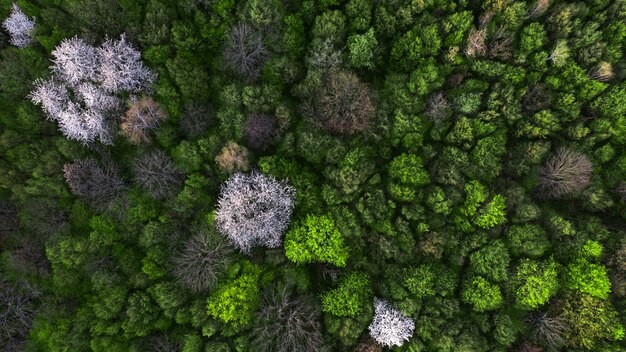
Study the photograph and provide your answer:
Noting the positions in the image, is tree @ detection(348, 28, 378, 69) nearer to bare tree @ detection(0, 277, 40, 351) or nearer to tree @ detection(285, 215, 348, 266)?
tree @ detection(285, 215, 348, 266)

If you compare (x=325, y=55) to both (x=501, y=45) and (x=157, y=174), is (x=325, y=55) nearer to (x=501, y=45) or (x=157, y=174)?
(x=501, y=45)

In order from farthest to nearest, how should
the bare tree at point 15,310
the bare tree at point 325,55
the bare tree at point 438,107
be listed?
the bare tree at point 438,107
the bare tree at point 325,55
the bare tree at point 15,310

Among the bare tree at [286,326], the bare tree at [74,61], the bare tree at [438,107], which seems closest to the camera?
the bare tree at [74,61]

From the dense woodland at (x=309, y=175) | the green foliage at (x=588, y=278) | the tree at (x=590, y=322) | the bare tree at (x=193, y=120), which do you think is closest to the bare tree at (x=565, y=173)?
the dense woodland at (x=309, y=175)

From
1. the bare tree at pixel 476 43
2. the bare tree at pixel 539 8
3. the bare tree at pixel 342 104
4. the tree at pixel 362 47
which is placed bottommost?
the bare tree at pixel 342 104

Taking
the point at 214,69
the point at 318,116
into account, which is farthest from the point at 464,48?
the point at 214,69

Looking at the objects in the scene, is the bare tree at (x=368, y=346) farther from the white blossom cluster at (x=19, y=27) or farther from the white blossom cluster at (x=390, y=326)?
the white blossom cluster at (x=19, y=27)

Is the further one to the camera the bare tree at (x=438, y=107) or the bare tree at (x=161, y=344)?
the bare tree at (x=438, y=107)

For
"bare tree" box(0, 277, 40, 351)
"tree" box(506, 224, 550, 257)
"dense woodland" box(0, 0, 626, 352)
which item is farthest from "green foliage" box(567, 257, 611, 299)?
"bare tree" box(0, 277, 40, 351)
